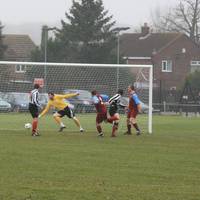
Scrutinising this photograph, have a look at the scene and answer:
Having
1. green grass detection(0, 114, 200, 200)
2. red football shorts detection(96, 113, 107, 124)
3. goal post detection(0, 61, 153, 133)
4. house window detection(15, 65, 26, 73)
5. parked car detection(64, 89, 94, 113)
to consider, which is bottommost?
green grass detection(0, 114, 200, 200)

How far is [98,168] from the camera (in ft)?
46.5

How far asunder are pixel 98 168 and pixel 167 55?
70171mm

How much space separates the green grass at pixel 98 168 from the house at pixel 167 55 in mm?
59199

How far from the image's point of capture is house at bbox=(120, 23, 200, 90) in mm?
82375

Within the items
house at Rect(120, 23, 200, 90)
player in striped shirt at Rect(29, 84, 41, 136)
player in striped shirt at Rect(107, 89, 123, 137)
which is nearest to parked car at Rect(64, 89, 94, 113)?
player in striped shirt at Rect(107, 89, 123, 137)

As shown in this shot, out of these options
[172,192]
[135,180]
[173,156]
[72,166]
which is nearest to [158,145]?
[173,156]

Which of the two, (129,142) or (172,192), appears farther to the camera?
(129,142)

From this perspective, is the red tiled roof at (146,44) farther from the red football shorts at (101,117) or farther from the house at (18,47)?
the red football shorts at (101,117)

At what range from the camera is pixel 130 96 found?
24641 millimetres

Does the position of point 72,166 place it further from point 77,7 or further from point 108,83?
point 77,7

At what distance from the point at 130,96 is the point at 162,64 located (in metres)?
58.9

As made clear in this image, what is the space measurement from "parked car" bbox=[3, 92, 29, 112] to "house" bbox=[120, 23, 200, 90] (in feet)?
167

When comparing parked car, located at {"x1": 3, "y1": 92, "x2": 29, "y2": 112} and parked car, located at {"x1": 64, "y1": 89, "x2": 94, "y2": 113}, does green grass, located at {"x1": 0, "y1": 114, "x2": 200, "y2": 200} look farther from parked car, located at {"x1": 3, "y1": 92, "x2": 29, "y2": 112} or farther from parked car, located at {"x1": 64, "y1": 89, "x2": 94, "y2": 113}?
parked car, located at {"x1": 3, "y1": 92, "x2": 29, "y2": 112}

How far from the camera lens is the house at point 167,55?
82.4m
